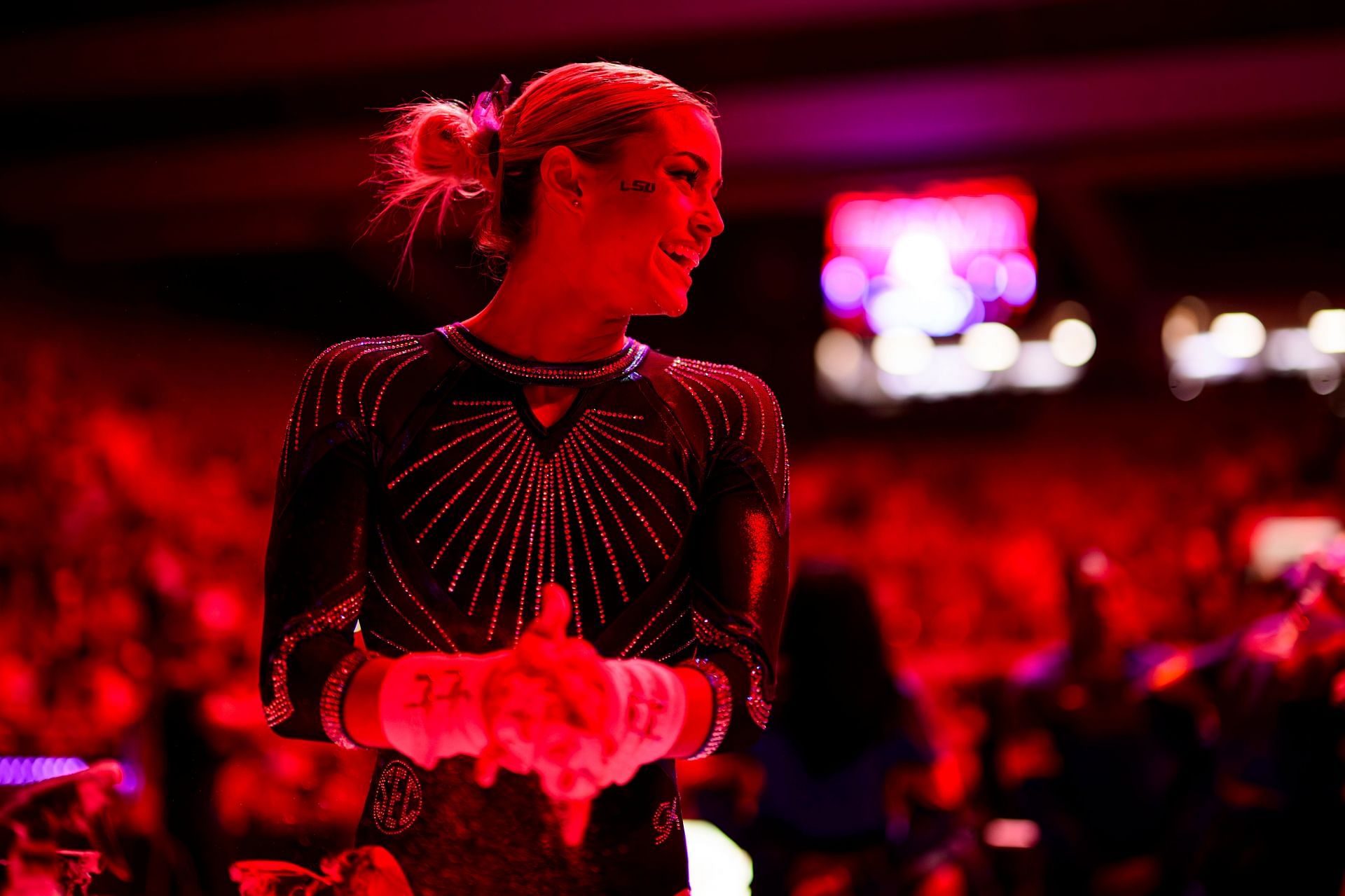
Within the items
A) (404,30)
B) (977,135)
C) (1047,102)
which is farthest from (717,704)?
(977,135)

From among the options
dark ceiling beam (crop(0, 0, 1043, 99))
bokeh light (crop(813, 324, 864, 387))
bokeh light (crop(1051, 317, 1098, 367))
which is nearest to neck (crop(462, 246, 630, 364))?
dark ceiling beam (crop(0, 0, 1043, 99))

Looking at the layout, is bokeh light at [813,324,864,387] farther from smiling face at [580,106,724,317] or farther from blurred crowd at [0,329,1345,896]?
smiling face at [580,106,724,317]

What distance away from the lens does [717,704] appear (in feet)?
3.89

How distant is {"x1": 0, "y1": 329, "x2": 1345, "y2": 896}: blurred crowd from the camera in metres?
1.67

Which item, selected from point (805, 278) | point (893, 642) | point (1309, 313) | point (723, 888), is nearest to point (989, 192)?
point (805, 278)

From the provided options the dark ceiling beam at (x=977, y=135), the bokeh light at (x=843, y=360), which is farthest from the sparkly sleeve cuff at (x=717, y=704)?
the bokeh light at (x=843, y=360)

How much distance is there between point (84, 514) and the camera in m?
3.86

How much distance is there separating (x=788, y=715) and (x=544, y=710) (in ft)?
8.73

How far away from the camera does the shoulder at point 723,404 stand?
53.8 inches

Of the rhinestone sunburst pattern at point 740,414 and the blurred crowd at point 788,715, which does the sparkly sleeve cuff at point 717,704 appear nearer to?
the rhinestone sunburst pattern at point 740,414

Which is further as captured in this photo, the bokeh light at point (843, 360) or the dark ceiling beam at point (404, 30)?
the bokeh light at point (843, 360)

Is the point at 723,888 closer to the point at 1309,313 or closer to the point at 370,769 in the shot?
the point at 370,769

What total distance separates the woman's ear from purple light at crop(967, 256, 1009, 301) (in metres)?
8.55

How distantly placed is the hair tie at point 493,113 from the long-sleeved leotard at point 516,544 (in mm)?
192
